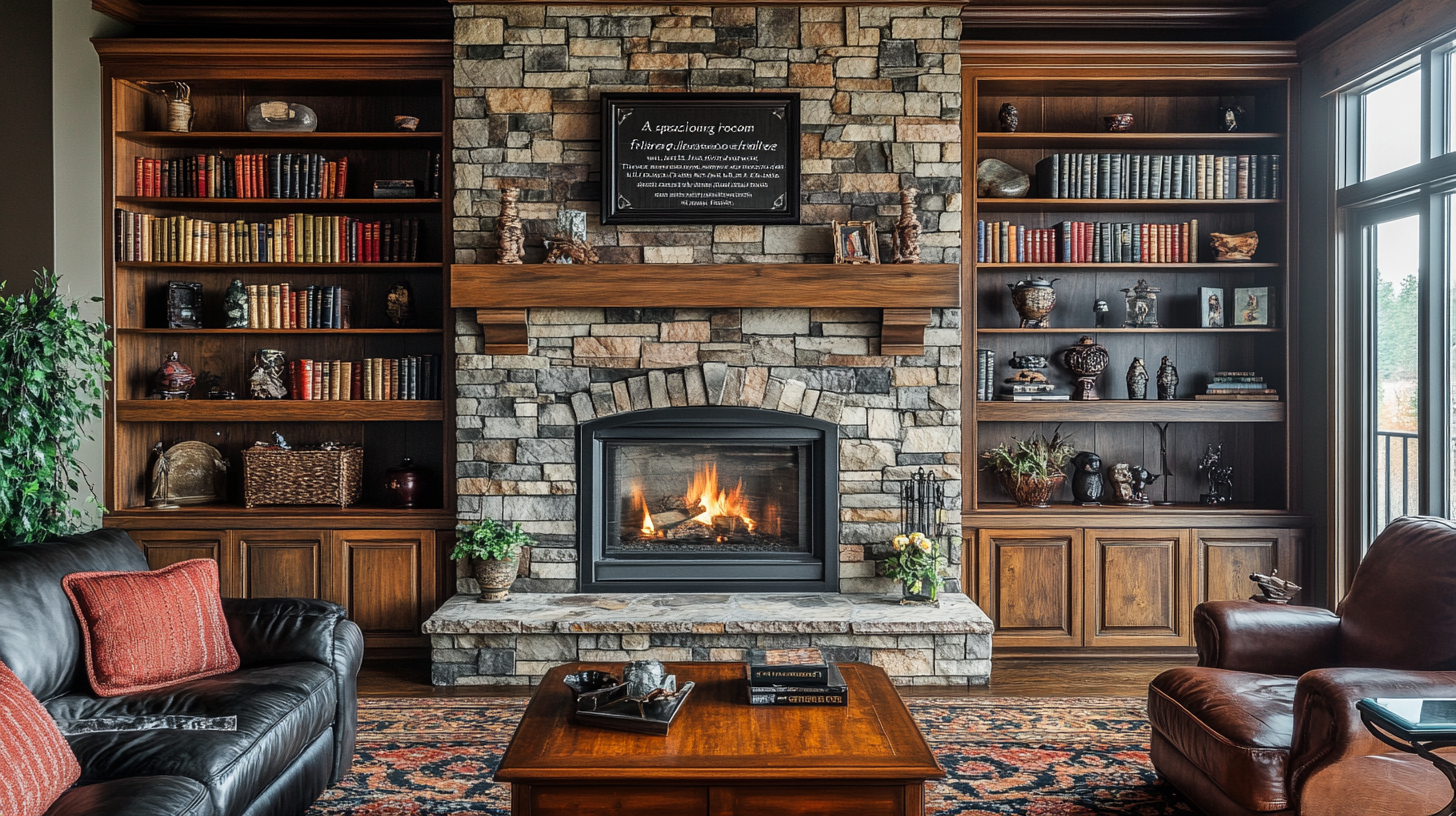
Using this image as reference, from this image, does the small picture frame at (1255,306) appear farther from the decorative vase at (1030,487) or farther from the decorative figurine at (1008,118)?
the decorative figurine at (1008,118)

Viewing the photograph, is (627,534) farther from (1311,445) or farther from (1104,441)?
(1311,445)

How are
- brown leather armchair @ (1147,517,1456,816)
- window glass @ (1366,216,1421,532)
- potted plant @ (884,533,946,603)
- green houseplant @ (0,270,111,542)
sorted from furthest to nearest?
1. potted plant @ (884,533,946,603)
2. window glass @ (1366,216,1421,532)
3. green houseplant @ (0,270,111,542)
4. brown leather armchair @ (1147,517,1456,816)

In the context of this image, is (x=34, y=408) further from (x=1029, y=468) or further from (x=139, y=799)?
(x=1029, y=468)

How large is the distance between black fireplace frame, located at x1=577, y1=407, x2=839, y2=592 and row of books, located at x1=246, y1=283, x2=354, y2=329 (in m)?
1.41

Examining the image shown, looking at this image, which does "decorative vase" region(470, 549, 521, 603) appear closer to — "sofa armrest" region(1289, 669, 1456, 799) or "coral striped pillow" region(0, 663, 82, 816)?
"coral striped pillow" region(0, 663, 82, 816)

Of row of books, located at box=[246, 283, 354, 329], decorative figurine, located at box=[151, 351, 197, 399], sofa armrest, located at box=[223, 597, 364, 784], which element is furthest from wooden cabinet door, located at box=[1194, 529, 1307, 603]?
decorative figurine, located at box=[151, 351, 197, 399]

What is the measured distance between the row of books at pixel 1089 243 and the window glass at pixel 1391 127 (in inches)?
29.9

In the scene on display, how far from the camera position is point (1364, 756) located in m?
2.08

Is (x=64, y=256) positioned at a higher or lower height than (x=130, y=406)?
higher

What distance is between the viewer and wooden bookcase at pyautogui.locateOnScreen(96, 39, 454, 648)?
4203mm

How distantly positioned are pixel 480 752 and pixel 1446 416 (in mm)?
3899

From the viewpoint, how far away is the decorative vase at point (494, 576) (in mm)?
3969

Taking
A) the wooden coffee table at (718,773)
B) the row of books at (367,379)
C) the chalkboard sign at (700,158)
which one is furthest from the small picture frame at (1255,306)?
the row of books at (367,379)

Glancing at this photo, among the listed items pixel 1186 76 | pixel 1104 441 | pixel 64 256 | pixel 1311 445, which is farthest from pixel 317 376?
pixel 1311 445
